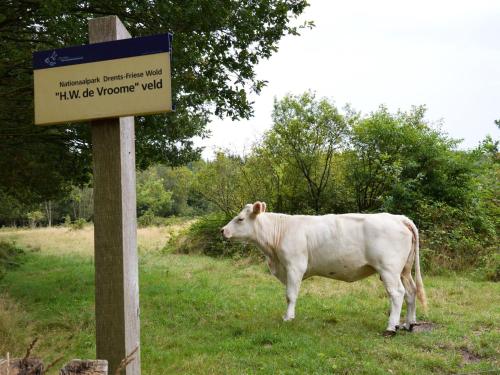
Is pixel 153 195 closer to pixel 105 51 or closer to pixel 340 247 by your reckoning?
pixel 340 247

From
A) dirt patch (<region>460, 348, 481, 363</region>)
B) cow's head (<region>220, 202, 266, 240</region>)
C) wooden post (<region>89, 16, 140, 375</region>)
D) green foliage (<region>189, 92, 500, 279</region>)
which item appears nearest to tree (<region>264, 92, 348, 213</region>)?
green foliage (<region>189, 92, 500, 279</region>)

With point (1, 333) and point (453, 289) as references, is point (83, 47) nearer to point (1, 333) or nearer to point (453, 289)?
point (1, 333)

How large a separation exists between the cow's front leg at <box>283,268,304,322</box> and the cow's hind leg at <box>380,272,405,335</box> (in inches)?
52.9

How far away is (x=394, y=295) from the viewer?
7.35m

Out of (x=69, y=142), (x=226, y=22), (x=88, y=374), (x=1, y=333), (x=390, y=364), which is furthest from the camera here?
(x=69, y=142)

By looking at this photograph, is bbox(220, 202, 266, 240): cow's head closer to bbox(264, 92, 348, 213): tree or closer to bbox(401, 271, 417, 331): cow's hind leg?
bbox(401, 271, 417, 331): cow's hind leg

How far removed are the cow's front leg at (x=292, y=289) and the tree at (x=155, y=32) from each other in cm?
296

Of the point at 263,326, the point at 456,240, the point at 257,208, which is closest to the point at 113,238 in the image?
the point at 263,326

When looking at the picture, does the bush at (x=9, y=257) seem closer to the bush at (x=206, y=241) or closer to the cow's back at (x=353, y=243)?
the bush at (x=206, y=241)

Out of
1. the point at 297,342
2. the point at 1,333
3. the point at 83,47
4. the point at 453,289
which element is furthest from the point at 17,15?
the point at 453,289

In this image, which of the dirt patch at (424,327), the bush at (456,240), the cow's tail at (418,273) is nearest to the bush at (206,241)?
the bush at (456,240)

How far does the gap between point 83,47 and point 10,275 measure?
12.6 meters

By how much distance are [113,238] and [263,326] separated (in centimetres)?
444

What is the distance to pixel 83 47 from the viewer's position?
3441 mm
